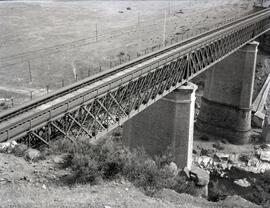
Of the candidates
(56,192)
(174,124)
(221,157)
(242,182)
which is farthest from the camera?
(221,157)

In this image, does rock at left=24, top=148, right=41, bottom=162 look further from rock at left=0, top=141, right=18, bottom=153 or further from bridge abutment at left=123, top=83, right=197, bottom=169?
bridge abutment at left=123, top=83, right=197, bottom=169

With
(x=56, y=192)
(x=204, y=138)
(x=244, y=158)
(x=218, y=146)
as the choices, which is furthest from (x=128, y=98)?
(x=204, y=138)

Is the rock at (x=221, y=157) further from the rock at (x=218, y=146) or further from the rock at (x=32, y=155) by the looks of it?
the rock at (x=32, y=155)

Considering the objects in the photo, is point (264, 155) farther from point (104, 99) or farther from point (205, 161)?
point (104, 99)

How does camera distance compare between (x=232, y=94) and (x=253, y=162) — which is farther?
(x=232, y=94)

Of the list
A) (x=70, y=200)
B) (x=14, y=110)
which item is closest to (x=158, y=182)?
(x=70, y=200)
